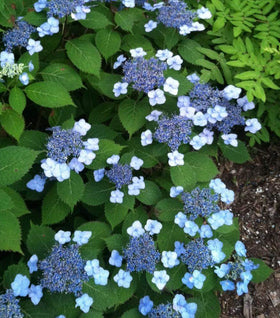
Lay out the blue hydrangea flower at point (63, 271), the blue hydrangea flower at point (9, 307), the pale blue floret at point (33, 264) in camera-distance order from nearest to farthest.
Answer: the blue hydrangea flower at point (9, 307), the blue hydrangea flower at point (63, 271), the pale blue floret at point (33, 264)

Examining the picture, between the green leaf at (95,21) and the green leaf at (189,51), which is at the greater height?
the green leaf at (95,21)

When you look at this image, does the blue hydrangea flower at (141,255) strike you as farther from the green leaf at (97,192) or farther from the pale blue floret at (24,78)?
the pale blue floret at (24,78)

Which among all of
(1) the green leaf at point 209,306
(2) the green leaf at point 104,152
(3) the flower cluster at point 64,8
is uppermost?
(3) the flower cluster at point 64,8

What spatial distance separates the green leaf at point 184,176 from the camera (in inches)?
99.6

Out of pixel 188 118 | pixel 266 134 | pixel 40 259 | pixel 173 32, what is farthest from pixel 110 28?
pixel 40 259

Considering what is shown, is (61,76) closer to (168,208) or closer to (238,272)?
(168,208)

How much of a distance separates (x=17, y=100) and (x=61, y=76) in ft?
1.13

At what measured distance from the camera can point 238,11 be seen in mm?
3189

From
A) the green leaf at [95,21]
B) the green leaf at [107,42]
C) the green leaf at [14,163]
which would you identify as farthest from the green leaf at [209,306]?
the green leaf at [95,21]

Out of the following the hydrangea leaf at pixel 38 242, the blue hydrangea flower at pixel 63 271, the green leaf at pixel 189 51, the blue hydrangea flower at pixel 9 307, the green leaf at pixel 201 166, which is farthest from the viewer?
the green leaf at pixel 189 51

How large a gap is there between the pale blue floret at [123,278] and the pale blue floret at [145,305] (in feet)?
0.40

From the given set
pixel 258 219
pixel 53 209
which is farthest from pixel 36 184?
pixel 258 219

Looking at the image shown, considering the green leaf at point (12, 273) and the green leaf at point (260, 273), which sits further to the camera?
the green leaf at point (260, 273)

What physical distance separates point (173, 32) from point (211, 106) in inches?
24.1
